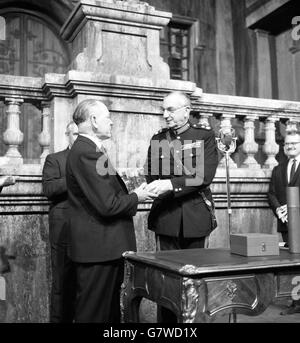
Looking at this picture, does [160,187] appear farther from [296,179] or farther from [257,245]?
[296,179]

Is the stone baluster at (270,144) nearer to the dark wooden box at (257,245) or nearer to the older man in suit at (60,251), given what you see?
the older man in suit at (60,251)

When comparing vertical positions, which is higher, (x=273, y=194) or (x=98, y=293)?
(x=273, y=194)

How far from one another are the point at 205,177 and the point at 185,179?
0.50 ft

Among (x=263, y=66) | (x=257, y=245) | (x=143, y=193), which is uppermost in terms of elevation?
(x=263, y=66)

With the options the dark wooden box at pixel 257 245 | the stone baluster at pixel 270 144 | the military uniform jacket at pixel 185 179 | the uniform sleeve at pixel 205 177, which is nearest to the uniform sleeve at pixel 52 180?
the military uniform jacket at pixel 185 179

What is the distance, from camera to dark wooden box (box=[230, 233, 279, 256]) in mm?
2379

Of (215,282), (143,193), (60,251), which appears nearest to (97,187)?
(143,193)

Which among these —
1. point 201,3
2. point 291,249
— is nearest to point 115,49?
point 291,249

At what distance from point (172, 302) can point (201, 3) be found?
775 cm

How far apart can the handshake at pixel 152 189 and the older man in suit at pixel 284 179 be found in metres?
1.68

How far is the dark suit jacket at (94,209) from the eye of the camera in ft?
8.54

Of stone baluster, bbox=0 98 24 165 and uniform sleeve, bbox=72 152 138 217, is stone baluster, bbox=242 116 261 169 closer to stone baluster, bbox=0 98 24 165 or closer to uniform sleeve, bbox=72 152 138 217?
stone baluster, bbox=0 98 24 165

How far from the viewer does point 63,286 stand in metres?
3.64
